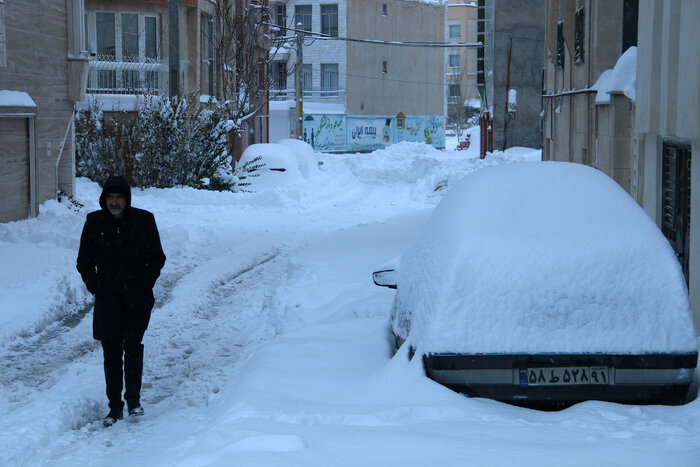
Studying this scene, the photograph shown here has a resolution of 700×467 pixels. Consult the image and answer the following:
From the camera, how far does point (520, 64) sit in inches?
1532

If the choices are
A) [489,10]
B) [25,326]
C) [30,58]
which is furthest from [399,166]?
[25,326]

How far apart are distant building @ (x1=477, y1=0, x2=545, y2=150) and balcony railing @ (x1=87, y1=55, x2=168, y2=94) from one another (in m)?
13.9

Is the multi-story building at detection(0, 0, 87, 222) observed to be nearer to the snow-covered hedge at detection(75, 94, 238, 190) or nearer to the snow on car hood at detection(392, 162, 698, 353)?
the snow-covered hedge at detection(75, 94, 238, 190)

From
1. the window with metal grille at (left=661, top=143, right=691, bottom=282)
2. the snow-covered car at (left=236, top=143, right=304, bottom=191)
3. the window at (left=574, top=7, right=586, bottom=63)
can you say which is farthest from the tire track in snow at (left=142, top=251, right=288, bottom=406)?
the snow-covered car at (left=236, top=143, right=304, bottom=191)

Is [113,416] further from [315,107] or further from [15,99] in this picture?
[315,107]

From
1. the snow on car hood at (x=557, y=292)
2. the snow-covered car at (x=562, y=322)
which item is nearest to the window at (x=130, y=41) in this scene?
the snow on car hood at (x=557, y=292)

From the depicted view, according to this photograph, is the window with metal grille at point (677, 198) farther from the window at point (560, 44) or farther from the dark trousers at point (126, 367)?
the window at point (560, 44)

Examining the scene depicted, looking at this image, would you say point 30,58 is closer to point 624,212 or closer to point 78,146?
point 78,146

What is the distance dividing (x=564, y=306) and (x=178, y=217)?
15.2m

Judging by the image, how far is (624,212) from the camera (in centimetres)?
578

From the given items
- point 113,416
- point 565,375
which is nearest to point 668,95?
point 565,375

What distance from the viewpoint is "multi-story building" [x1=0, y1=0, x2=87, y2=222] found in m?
16.5

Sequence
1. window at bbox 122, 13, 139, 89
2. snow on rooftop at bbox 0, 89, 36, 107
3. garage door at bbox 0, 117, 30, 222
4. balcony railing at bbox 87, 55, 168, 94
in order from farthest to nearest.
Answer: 1. window at bbox 122, 13, 139, 89
2. balcony railing at bbox 87, 55, 168, 94
3. garage door at bbox 0, 117, 30, 222
4. snow on rooftop at bbox 0, 89, 36, 107

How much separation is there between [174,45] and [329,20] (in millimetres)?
42601
